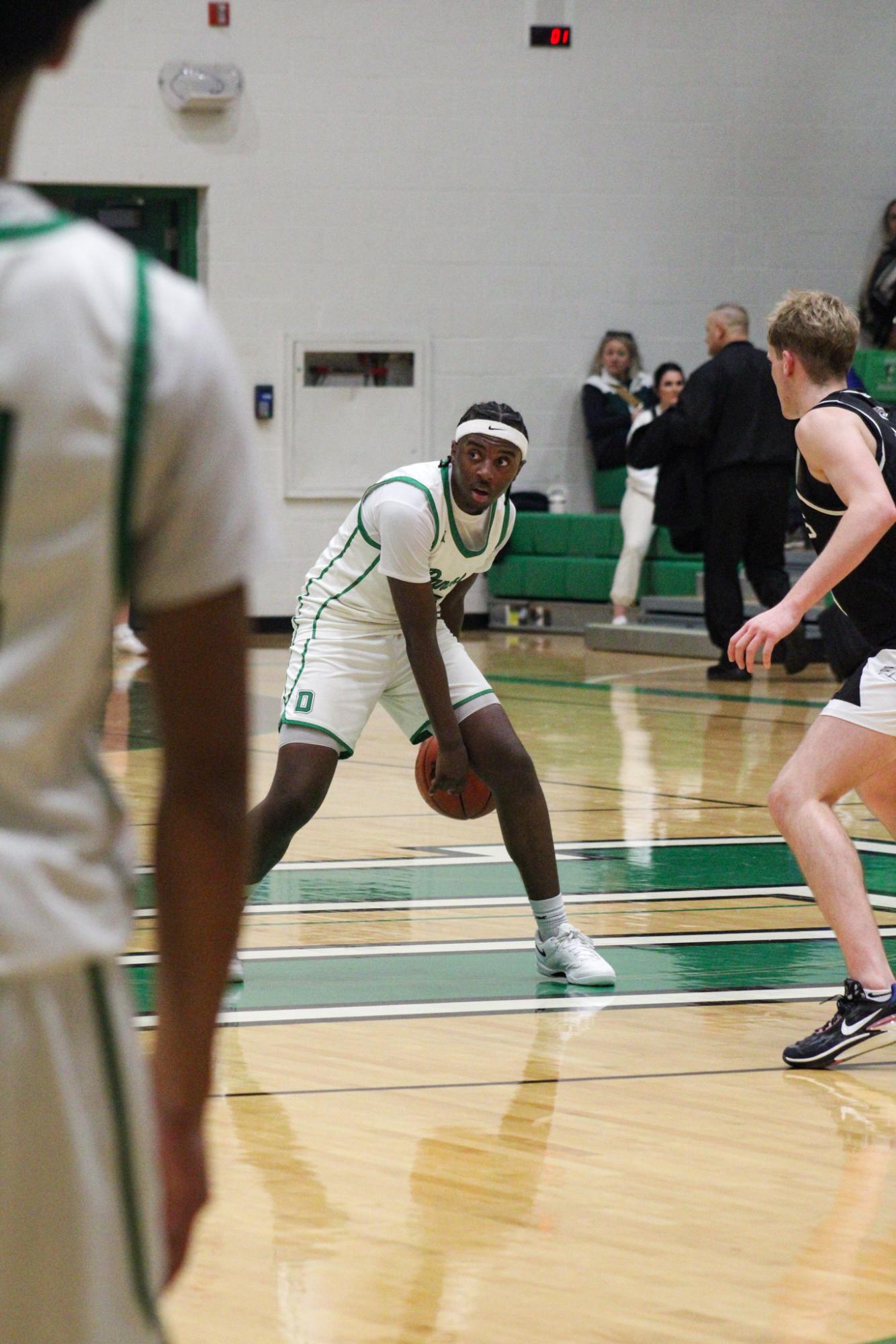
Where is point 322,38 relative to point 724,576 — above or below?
above

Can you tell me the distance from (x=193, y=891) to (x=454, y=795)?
12.3 feet

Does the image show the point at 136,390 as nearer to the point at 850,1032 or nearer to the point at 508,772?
the point at 850,1032

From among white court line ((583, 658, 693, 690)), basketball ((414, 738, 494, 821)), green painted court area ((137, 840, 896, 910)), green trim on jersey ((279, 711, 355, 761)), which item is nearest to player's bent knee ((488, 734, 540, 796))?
basketball ((414, 738, 494, 821))

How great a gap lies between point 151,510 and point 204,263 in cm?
1370

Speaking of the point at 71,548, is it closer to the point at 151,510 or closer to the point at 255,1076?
the point at 151,510

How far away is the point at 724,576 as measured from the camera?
11.6m

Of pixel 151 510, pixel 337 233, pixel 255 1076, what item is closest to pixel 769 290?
pixel 337 233

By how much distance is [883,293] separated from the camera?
15977 mm

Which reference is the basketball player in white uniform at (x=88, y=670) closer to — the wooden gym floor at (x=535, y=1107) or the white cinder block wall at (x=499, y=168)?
the wooden gym floor at (x=535, y=1107)

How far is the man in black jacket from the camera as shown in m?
11.5

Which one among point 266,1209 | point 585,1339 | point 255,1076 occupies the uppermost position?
point 585,1339

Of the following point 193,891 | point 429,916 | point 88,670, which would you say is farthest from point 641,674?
point 88,670

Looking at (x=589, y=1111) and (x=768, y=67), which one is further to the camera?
(x=768, y=67)

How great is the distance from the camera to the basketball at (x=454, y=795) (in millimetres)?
5000
